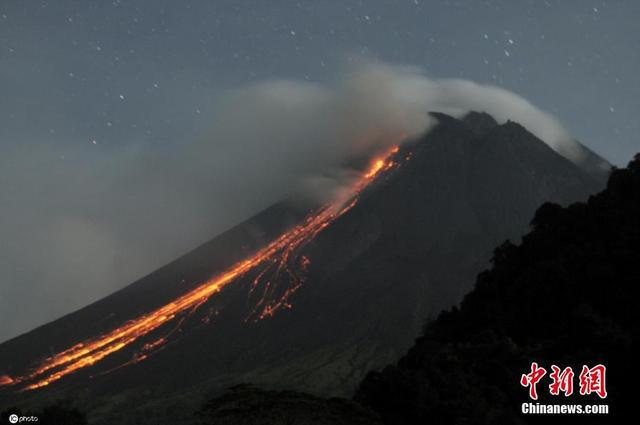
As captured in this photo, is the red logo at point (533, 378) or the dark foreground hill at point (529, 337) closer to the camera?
the dark foreground hill at point (529, 337)

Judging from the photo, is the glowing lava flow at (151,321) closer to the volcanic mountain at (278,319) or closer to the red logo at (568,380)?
the volcanic mountain at (278,319)

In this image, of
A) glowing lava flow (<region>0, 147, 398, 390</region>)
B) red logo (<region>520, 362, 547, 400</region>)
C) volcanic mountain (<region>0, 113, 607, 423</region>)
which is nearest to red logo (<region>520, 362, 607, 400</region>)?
red logo (<region>520, 362, 547, 400</region>)

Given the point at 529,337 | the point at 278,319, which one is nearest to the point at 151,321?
the point at 278,319

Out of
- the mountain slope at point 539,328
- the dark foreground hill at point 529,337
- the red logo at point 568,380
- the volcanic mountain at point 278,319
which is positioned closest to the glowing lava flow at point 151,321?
the volcanic mountain at point 278,319

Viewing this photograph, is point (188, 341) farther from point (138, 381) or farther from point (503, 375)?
point (503, 375)

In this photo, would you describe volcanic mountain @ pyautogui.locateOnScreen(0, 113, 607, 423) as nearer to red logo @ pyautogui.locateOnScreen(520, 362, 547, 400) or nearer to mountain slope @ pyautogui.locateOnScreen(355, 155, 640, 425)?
mountain slope @ pyautogui.locateOnScreen(355, 155, 640, 425)

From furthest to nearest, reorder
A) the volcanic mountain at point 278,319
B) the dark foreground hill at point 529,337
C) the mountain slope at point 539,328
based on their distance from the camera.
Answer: the volcanic mountain at point 278,319 < the mountain slope at point 539,328 < the dark foreground hill at point 529,337

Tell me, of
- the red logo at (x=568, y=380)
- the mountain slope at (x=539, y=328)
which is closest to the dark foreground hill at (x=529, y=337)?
the mountain slope at (x=539, y=328)

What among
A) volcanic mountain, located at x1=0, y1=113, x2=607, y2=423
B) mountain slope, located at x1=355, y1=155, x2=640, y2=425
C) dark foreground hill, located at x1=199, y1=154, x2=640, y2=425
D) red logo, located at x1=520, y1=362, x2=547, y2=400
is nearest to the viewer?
dark foreground hill, located at x1=199, y1=154, x2=640, y2=425

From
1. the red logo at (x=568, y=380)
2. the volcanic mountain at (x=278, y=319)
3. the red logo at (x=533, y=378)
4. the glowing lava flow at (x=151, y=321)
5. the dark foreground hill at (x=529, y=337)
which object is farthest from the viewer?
the glowing lava flow at (x=151, y=321)

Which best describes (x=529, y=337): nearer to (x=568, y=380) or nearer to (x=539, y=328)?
(x=539, y=328)

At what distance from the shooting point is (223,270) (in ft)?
644

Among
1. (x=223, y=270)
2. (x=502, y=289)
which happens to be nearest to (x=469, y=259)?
(x=223, y=270)

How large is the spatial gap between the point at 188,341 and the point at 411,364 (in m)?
121
